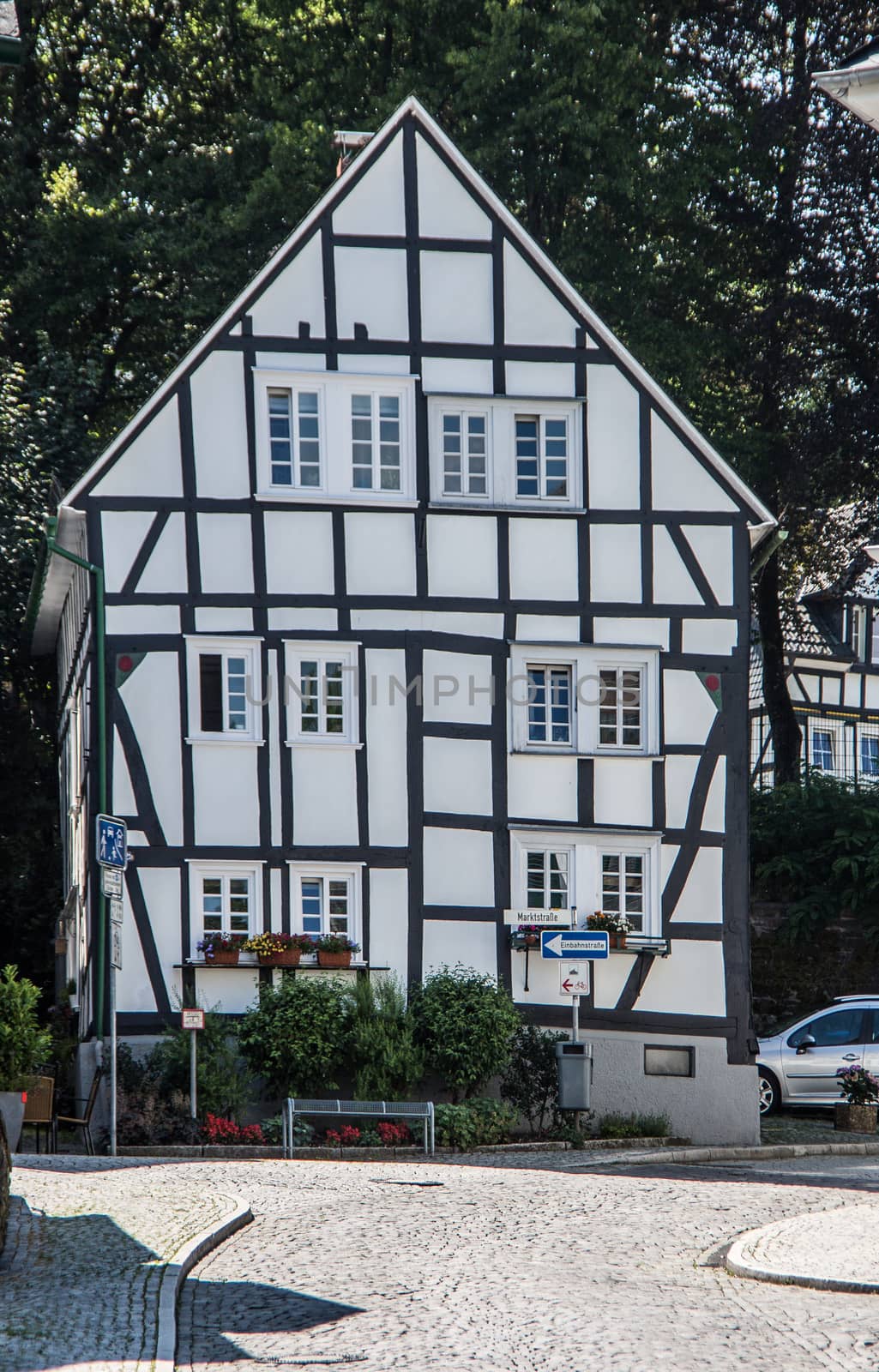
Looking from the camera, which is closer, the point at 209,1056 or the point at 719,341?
the point at 209,1056

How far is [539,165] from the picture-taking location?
111 ft

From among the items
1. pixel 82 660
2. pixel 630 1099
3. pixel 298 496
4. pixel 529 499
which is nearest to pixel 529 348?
pixel 529 499

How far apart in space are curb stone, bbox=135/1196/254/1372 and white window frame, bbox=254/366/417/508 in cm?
1091

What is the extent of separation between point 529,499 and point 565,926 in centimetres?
531

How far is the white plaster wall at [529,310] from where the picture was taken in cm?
2441

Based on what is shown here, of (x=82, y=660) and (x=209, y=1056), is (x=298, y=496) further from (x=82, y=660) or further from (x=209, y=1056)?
(x=209, y=1056)

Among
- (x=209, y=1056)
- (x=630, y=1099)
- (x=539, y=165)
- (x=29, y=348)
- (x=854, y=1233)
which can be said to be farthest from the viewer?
(x=29, y=348)

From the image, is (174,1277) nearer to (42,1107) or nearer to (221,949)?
(42,1107)

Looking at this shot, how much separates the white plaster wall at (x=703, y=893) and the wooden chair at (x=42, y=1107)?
783cm

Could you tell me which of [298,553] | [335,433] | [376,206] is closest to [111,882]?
[298,553]

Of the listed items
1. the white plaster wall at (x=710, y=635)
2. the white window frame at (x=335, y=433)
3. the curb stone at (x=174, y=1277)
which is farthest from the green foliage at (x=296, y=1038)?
the curb stone at (x=174, y=1277)

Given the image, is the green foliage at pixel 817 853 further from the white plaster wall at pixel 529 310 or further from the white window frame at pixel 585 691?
the white plaster wall at pixel 529 310

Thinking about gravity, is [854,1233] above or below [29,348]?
below

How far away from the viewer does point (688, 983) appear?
23656 mm
